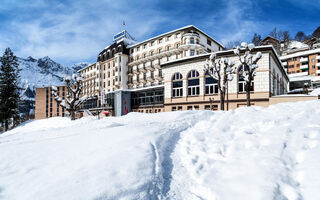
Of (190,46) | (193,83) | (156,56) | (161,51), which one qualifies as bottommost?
(193,83)

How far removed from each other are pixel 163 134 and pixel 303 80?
6086 cm

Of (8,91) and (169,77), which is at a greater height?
(169,77)

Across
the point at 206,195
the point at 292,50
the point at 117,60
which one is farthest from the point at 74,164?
the point at 292,50

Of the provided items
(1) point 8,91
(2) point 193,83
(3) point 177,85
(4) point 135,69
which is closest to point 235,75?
(2) point 193,83

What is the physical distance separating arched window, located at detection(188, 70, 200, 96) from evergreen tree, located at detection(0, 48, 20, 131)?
106 feet

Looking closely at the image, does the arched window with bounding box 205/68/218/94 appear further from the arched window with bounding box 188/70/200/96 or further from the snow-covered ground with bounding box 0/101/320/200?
the snow-covered ground with bounding box 0/101/320/200

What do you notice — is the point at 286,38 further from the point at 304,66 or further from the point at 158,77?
the point at 158,77

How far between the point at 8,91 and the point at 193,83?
34.1 meters

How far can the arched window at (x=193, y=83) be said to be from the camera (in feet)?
89.6

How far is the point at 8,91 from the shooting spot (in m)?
32.8

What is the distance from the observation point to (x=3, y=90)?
32.3 m

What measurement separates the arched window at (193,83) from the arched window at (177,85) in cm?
165

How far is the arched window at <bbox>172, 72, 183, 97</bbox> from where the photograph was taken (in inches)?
1145

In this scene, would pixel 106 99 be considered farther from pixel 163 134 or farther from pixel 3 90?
pixel 163 134
